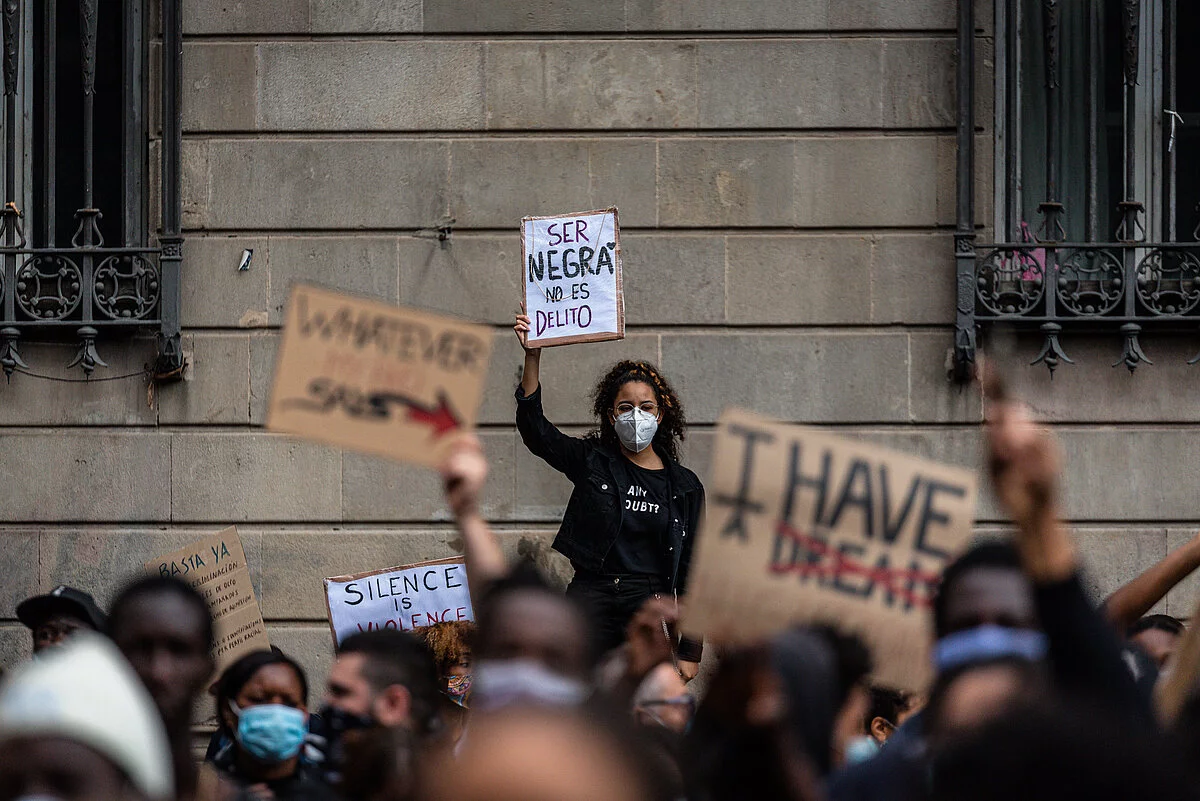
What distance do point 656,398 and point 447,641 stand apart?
1.39 meters

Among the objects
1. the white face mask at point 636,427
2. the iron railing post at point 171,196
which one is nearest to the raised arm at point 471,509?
the white face mask at point 636,427

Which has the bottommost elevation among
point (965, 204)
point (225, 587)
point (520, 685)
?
point (225, 587)

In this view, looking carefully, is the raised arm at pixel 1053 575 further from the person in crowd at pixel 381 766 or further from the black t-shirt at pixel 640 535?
the black t-shirt at pixel 640 535

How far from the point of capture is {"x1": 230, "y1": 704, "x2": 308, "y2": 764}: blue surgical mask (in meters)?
4.22

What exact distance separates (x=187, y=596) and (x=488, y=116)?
16.9 ft

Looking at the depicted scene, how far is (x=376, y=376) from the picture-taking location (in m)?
3.82

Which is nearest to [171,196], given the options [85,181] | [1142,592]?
[85,181]

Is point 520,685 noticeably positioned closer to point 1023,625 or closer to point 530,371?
point 1023,625

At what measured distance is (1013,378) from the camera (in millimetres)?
8617

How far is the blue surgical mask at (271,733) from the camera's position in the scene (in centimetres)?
422

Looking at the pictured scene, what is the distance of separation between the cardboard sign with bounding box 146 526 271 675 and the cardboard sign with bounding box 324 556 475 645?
510 millimetres

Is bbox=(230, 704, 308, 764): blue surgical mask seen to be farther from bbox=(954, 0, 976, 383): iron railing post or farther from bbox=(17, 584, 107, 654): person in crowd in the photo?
bbox=(954, 0, 976, 383): iron railing post

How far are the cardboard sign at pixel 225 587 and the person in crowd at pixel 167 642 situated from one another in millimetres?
2375

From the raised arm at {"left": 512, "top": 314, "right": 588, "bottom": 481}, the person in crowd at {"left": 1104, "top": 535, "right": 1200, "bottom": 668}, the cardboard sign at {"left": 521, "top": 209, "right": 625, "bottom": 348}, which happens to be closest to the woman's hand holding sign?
the raised arm at {"left": 512, "top": 314, "right": 588, "bottom": 481}
